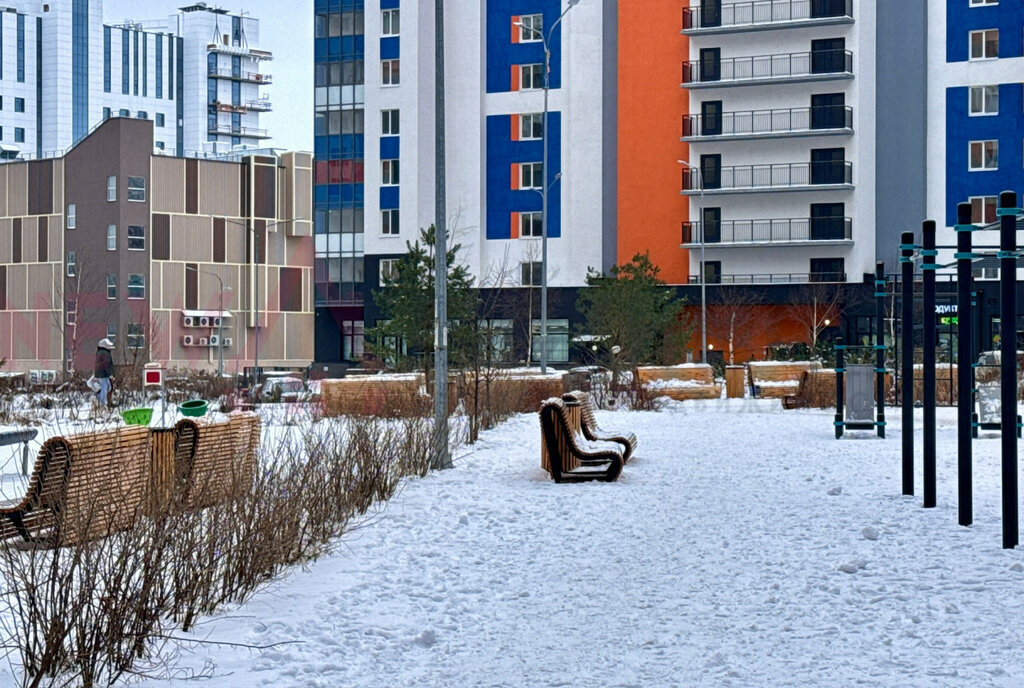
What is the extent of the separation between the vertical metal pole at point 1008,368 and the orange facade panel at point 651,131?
180ft

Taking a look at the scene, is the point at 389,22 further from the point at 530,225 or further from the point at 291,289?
the point at 291,289

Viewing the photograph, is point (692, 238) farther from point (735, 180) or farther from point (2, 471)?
point (2, 471)

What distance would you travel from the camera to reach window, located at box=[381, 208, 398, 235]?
69.6 meters

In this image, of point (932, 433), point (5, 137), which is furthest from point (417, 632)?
point (5, 137)

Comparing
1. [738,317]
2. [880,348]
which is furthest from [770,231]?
[880,348]

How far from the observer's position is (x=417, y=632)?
7.79 m

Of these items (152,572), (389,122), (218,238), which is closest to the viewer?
(152,572)

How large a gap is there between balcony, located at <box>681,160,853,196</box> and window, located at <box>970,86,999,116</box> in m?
6.59

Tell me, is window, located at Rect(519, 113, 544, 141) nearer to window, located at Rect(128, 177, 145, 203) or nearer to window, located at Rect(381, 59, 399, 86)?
window, located at Rect(381, 59, 399, 86)

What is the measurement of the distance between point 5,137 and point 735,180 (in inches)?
3303

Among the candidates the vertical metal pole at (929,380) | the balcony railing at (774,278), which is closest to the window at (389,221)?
the balcony railing at (774,278)

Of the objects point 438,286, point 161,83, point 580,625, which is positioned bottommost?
point 580,625

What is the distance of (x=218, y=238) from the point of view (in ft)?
292

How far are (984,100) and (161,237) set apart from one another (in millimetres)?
51649
